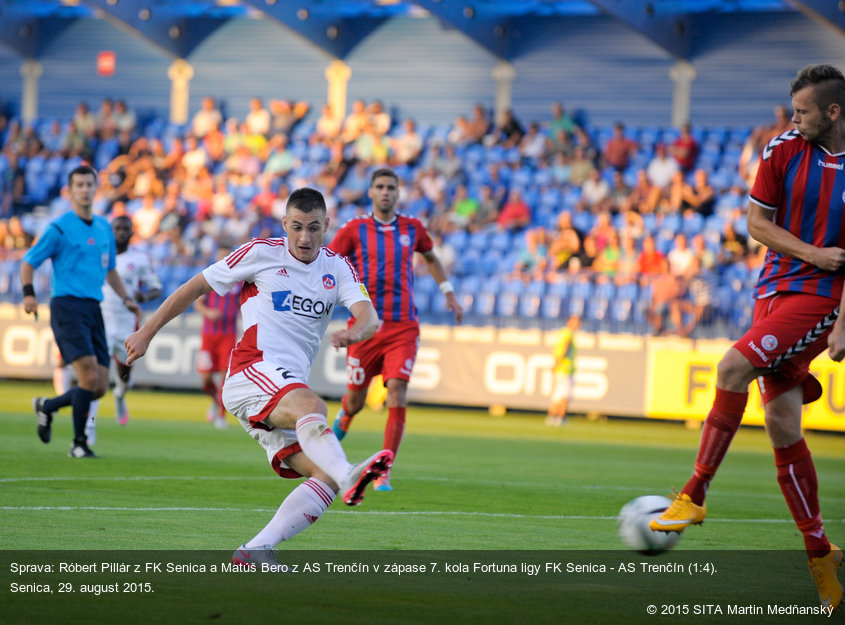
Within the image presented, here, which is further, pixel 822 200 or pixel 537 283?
pixel 537 283

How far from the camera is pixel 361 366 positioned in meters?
11.1

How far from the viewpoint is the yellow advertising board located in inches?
763

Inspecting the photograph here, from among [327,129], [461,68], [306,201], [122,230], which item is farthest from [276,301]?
[461,68]

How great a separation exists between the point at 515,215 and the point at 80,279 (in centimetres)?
1466

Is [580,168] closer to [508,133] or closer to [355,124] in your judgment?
[508,133]

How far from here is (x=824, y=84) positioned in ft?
19.9

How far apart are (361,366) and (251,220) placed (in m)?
16.7

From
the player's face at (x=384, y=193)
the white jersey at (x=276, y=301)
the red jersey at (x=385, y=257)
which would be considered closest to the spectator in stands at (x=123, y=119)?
the red jersey at (x=385, y=257)

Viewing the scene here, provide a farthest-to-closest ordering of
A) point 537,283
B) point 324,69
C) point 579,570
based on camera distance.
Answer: point 324,69, point 537,283, point 579,570

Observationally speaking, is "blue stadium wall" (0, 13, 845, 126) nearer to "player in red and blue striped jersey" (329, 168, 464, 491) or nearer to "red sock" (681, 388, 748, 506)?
"player in red and blue striped jersey" (329, 168, 464, 491)

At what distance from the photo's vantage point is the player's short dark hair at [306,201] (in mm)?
6504

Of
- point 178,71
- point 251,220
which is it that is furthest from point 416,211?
point 178,71

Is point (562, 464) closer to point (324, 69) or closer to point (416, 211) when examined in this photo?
point (416, 211)

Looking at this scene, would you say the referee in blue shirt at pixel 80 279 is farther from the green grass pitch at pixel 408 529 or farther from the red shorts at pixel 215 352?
the red shorts at pixel 215 352
